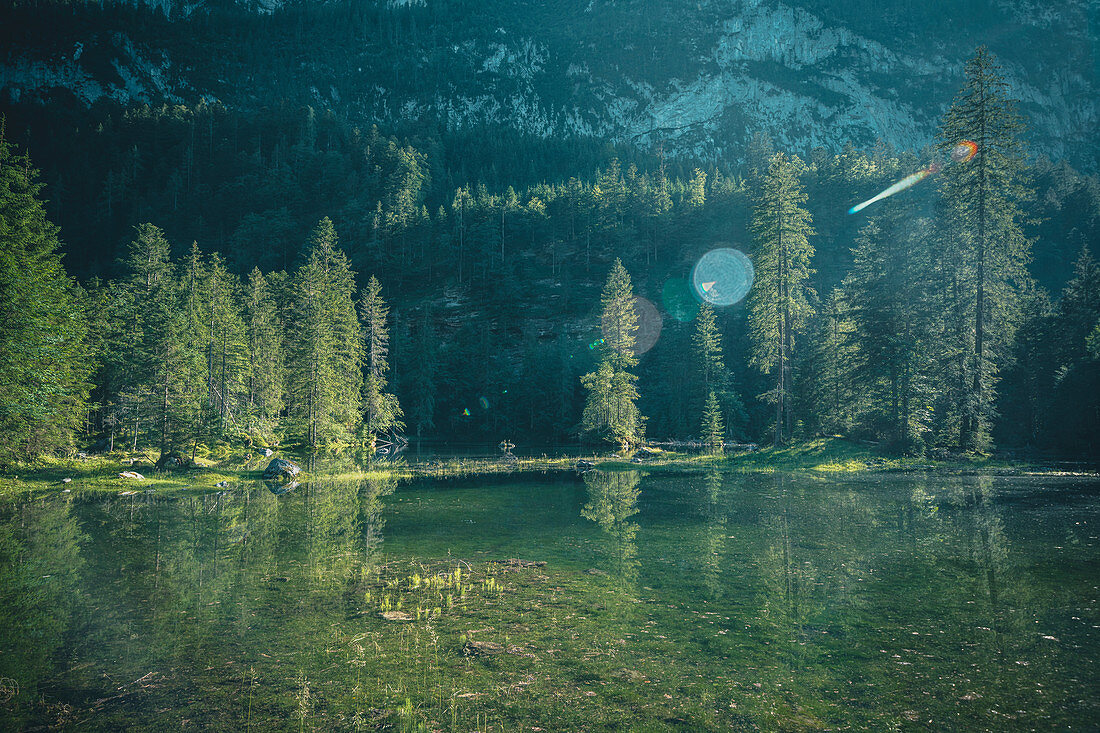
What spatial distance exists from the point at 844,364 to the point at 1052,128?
705ft

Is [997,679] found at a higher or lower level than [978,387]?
lower

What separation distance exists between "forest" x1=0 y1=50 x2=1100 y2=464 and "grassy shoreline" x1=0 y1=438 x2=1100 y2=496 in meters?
1.91

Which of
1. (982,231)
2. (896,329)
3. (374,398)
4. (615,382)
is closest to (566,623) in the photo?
(896,329)

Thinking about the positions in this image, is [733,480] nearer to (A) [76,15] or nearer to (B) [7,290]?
(B) [7,290]

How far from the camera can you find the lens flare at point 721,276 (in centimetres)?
9581

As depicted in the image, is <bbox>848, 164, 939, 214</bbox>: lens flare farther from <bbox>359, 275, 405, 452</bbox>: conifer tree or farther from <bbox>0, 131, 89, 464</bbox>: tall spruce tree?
<bbox>0, 131, 89, 464</bbox>: tall spruce tree

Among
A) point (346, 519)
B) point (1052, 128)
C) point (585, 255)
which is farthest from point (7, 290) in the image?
point (1052, 128)

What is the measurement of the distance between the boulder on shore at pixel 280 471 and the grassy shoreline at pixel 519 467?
870mm

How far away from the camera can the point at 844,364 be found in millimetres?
40469

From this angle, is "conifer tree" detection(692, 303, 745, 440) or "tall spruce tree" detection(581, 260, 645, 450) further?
"conifer tree" detection(692, 303, 745, 440)

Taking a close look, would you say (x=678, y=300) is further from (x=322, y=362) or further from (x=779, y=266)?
(x=322, y=362)

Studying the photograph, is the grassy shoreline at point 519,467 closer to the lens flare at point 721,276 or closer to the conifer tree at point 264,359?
the conifer tree at point 264,359

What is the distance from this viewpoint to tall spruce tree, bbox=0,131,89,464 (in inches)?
968

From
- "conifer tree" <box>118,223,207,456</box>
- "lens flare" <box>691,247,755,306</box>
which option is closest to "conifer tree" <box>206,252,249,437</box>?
"conifer tree" <box>118,223,207,456</box>
